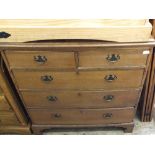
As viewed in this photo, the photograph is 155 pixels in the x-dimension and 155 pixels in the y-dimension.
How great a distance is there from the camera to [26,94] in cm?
128

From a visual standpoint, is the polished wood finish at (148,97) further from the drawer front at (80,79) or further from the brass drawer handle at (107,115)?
the brass drawer handle at (107,115)

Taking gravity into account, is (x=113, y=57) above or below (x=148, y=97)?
above

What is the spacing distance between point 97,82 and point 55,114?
0.41m

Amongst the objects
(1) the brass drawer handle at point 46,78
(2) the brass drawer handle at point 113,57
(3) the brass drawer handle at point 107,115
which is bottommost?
(3) the brass drawer handle at point 107,115

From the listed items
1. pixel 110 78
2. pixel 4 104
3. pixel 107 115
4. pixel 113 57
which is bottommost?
pixel 107 115

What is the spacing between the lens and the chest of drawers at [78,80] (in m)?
1.02

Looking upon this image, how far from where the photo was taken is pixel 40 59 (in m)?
1.06

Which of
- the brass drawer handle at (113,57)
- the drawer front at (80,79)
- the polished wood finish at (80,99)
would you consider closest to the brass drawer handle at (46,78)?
the drawer front at (80,79)

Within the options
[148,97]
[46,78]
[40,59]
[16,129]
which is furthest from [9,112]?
[148,97]

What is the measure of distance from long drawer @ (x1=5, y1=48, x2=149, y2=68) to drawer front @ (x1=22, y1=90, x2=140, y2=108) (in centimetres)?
22

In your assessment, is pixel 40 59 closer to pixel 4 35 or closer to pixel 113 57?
pixel 4 35

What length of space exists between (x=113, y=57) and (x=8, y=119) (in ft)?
2.86
